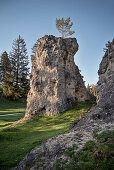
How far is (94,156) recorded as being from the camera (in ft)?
20.4

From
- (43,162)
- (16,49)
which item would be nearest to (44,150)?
(43,162)

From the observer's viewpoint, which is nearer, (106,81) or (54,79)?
(106,81)

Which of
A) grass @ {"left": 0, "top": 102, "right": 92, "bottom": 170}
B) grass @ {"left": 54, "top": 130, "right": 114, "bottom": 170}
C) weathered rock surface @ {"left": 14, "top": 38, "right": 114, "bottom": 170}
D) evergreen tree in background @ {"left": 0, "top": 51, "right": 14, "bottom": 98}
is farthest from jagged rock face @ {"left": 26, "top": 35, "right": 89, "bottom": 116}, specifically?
evergreen tree in background @ {"left": 0, "top": 51, "right": 14, "bottom": 98}

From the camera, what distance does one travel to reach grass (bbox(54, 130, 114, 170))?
224 inches

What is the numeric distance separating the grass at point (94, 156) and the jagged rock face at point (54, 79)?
16133mm

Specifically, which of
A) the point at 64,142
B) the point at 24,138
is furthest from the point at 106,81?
the point at 24,138

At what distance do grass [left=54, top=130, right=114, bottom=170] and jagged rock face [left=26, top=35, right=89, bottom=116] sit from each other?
52.9 ft

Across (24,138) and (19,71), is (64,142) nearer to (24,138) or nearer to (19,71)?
(24,138)

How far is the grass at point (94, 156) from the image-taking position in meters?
5.69

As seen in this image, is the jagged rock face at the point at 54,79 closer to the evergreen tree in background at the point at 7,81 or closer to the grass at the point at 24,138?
the grass at the point at 24,138

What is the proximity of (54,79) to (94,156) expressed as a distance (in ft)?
65.8

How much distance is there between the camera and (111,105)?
11953mm

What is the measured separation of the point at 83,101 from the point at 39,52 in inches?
544

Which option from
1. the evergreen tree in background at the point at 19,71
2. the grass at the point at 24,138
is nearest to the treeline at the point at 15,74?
the evergreen tree in background at the point at 19,71
